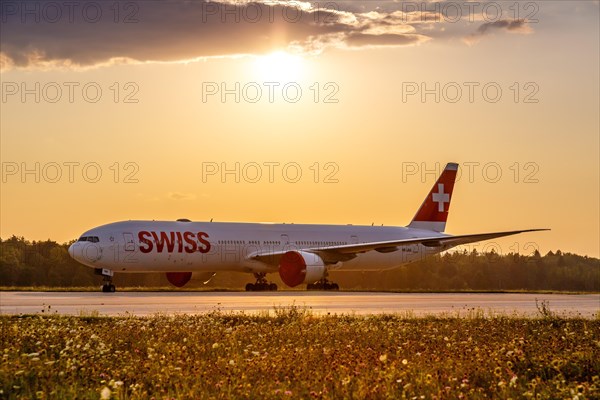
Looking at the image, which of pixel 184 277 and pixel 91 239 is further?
pixel 184 277

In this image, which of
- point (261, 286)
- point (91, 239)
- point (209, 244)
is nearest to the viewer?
point (91, 239)

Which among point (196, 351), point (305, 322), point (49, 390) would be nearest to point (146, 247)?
point (305, 322)

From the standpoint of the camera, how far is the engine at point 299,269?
1778 inches

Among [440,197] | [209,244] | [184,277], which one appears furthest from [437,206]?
[209,244]

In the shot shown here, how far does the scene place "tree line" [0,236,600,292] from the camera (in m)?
66.2

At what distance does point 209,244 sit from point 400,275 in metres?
31.8

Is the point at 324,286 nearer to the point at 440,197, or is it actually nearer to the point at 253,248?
the point at 253,248

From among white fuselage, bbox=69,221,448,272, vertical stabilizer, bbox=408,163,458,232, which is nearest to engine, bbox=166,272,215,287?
white fuselage, bbox=69,221,448,272

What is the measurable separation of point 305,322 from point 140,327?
371 cm

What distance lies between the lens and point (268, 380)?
1081 centimetres

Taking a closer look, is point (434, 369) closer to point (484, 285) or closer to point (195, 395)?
point (195, 395)

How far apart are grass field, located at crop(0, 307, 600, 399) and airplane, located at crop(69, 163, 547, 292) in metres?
26.9

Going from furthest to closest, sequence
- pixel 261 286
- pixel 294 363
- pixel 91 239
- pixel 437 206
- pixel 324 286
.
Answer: pixel 437 206, pixel 324 286, pixel 261 286, pixel 91 239, pixel 294 363

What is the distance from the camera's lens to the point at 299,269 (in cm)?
4509
